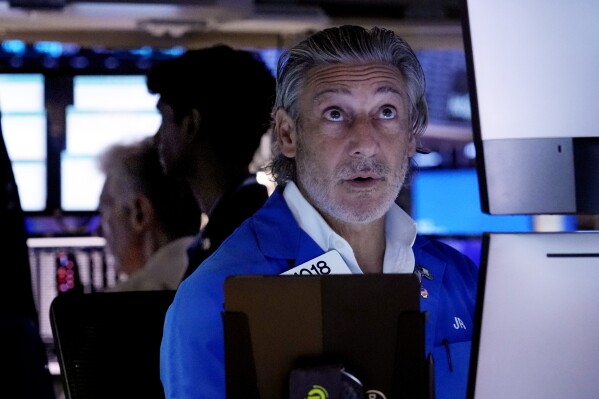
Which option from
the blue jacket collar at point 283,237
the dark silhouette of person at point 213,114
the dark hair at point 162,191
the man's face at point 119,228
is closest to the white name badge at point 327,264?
the blue jacket collar at point 283,237

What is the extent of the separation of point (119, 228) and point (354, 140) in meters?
2.22

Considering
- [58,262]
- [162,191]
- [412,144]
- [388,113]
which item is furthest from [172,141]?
[58,262]

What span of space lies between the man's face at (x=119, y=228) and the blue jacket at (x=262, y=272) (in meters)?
1.95

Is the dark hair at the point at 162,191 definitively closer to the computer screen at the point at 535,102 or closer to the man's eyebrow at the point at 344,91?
the man's eyebrow at the point at 344,91

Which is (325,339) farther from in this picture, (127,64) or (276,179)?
(127,64)

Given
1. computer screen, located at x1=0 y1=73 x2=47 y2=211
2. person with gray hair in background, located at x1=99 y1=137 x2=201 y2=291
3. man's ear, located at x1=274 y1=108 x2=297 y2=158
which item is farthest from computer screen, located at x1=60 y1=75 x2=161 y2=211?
man's ear, located at x1=274 y1=108 x2=297 y2=158

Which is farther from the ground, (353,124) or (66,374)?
(353,124)

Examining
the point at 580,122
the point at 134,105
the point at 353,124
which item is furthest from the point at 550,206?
the point at 134,105

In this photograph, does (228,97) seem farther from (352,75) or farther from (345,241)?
(345,241)

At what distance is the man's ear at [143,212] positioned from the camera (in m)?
3.74

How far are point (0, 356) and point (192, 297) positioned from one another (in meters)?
0.33

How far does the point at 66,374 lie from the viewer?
195 cm

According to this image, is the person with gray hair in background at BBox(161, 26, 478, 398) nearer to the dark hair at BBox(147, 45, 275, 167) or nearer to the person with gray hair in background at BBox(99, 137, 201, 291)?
the dark hair at BBox(147, 45, 275, 167)

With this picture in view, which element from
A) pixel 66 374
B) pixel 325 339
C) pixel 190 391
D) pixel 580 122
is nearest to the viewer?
pixel 580 122
